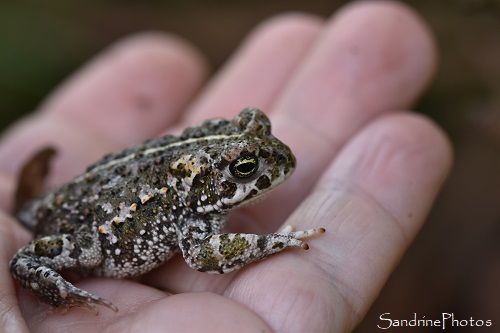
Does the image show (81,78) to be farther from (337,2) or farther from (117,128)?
(337,2)

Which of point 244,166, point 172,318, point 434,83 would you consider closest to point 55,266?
point 172,318

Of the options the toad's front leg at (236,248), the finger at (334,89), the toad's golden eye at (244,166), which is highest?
the finger at (334,89)

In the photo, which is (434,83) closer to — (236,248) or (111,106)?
(111,106)

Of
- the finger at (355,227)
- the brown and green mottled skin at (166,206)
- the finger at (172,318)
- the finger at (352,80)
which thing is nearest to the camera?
the finger at (172,318)

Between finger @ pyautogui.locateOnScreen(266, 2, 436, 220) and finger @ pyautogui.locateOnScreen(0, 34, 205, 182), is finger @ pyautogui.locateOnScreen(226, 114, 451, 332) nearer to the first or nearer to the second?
finger @ pyautogui.locateOnScreen(266, 2, 436, 220)

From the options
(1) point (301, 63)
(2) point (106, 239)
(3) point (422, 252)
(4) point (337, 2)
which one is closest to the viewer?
(2) point (106, 239)

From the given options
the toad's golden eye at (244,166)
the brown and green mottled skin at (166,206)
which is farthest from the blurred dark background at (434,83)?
the toad's golden eye at (244,166)

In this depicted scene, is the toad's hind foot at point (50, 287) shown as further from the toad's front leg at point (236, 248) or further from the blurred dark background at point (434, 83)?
the blurred dark background at point (434, 83)

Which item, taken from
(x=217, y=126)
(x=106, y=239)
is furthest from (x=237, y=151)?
(x=106, y=239)
